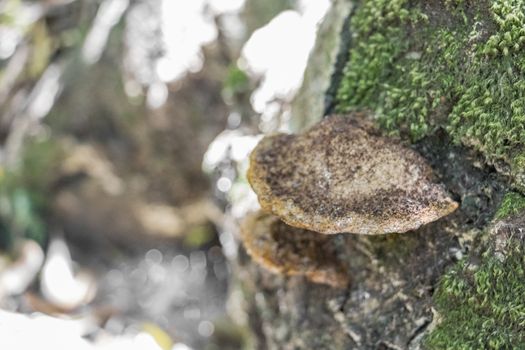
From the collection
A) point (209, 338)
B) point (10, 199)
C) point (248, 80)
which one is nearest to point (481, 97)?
point (248, 80)

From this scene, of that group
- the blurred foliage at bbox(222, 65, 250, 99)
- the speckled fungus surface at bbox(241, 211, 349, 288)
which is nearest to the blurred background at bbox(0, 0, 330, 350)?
the blurred foliage at bbox(222, 65, 250, 99)

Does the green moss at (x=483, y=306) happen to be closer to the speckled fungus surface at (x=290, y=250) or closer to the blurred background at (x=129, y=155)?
the speckled fungus surface at (x=290, y=250)

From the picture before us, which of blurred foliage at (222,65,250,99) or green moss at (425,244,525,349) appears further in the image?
blurred foliage at (222,65,250,99)

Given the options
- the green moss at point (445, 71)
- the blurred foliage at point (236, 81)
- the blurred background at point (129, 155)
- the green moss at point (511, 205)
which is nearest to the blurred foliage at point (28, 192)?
the blurred background at point (129, 155)

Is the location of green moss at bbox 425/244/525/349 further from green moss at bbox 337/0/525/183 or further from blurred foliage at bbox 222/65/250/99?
blurred foliage at bbox 222/65/250/99

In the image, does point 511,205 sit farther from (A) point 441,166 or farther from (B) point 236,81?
(B) point 236,81

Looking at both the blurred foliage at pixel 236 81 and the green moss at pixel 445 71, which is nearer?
the green moss at pixel 445 71

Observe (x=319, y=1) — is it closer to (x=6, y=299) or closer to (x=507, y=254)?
(x=507, y=254)
